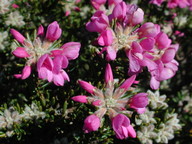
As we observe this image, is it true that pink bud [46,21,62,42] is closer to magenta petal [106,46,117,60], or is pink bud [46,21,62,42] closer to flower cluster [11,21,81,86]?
flower cluster [11,21,81,86]

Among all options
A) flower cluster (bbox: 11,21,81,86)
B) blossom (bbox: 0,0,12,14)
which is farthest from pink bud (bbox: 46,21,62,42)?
blossom (bbox: 0,0,12,14)

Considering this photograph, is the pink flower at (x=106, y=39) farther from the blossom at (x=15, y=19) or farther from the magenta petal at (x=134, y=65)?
the blossom at (x=15, y=19)

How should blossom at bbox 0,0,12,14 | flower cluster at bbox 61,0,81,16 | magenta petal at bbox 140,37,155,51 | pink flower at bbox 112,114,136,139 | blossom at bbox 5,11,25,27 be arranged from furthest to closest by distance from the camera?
1. flower cluster at bbox 61,0,81,16
2. blossom at bbox 5,11,25,27
3. blossom at bbox 0,0,12,14
4. magenta petal at bbox 140,37,155,51
5. pink flower at bbox 112,114,136,139

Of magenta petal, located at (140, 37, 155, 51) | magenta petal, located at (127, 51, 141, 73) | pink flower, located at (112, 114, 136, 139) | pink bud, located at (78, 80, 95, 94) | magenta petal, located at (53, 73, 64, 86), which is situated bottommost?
pink flower, located at (112, 114, 136, 139)

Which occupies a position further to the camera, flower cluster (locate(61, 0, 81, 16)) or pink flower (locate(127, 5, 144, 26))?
flower cluster (locate(61, 0, 81, 16))

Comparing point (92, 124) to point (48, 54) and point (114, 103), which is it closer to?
point (114, 103)

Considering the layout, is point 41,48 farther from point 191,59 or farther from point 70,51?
point 191,59
